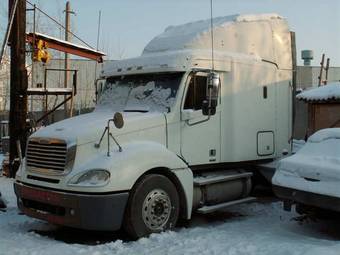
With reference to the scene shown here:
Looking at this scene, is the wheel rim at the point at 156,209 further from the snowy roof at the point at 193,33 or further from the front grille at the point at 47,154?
the snowy roof at the point at 193,33

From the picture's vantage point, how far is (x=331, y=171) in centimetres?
725

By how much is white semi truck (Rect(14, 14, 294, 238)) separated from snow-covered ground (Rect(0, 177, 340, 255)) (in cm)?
31

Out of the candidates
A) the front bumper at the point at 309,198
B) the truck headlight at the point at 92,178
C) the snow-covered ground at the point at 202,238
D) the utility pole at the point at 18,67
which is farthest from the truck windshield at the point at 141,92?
the utility pole at the point at 18,67

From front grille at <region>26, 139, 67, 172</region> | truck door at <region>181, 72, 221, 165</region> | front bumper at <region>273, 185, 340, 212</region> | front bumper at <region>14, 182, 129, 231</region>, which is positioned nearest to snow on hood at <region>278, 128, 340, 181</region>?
front bumper at <region>273, 185, 340, 212</region>

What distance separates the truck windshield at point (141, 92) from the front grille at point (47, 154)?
1601 mm

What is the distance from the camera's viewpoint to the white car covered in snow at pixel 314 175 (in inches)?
283

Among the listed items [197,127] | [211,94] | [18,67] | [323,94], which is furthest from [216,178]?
[323,94]

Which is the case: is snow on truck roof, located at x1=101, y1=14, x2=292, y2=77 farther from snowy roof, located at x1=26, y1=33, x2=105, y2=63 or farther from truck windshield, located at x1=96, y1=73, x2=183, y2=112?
snowy roof, located at x1=26, y1=33, x2=105, y2=63

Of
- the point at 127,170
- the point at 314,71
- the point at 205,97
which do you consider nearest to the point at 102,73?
the point at 205,97

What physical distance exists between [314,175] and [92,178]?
304 centimetres

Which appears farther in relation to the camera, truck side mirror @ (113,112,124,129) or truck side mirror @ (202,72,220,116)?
truck side mirror @ (202,72,220,116)

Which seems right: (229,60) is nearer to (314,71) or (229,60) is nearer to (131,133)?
(131,133)

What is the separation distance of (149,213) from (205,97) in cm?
213

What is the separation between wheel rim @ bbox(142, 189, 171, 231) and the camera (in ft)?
25.0
